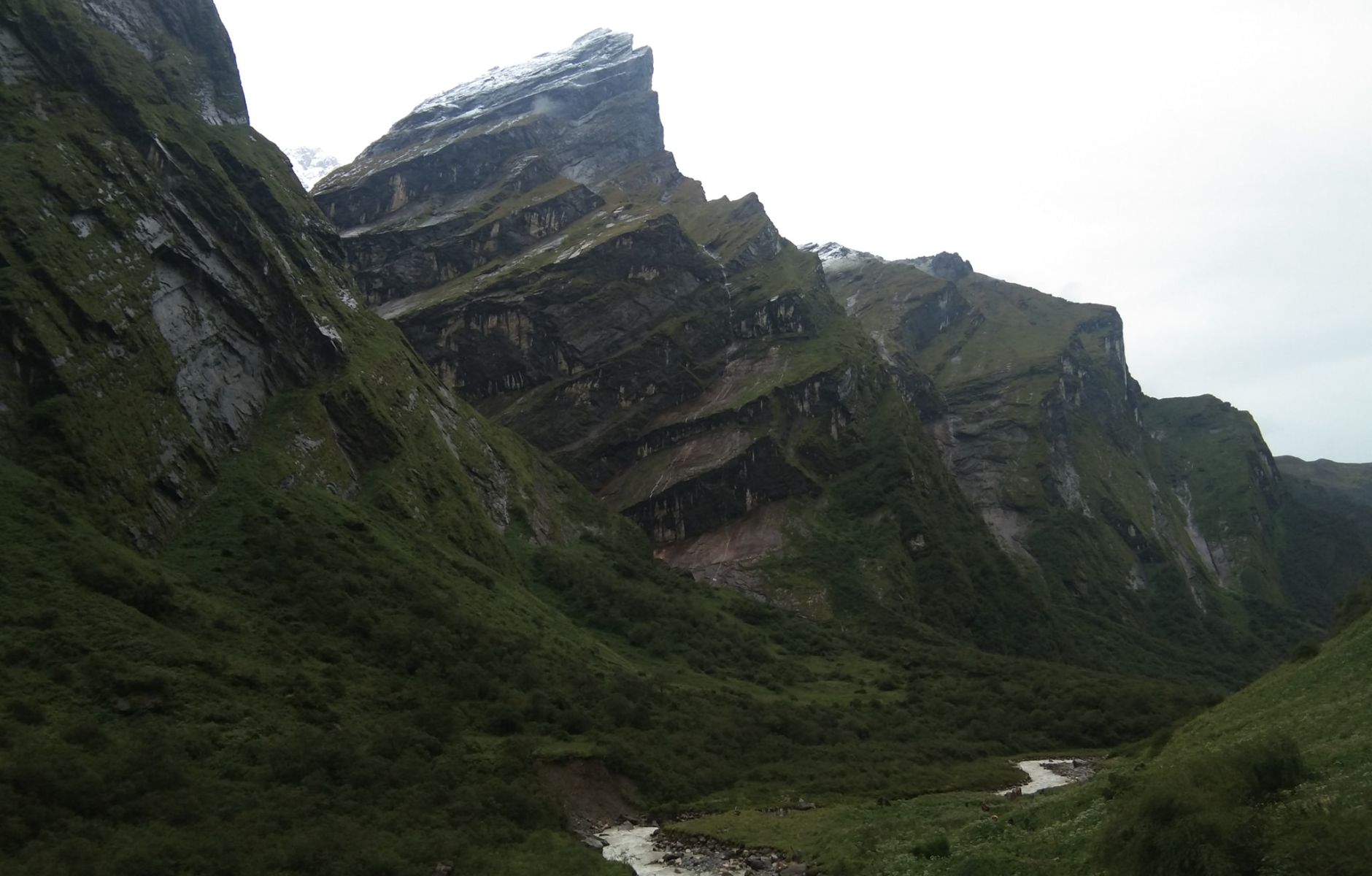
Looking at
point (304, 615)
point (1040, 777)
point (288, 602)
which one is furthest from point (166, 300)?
point (1040, 777)

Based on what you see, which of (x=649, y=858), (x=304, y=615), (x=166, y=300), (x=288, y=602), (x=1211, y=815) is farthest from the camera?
(x=166, y=300)

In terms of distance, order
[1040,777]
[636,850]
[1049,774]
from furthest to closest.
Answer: [1049,774] → [1040,777] → [636,850]

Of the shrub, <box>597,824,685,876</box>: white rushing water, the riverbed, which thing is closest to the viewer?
the shrub

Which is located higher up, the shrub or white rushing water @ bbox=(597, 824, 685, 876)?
the shrub

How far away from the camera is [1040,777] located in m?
90.7

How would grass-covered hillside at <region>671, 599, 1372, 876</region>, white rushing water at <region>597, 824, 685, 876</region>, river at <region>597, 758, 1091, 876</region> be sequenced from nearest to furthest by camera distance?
1. grass-covered hillside at <region>671, 599, 1372, 876</region>
2. river at <region>597, 758, 1091, 876</region>
3. white rushing water at <region>597, 824, 685, 876</region>

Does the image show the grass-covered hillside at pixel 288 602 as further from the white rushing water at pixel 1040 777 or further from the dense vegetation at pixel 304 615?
the white rushing water at pixel 1040 777

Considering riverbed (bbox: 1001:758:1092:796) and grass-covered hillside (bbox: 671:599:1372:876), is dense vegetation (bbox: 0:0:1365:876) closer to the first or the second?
grass-covered hillside (bbox: 671:599:1372:876)

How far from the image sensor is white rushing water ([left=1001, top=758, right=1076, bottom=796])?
266 feet

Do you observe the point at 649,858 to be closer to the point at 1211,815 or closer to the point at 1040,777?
the point at 1211,815

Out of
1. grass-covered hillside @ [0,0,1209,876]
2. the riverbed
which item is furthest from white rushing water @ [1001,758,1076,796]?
grass-covered hillside @ [0,0,1209,876]

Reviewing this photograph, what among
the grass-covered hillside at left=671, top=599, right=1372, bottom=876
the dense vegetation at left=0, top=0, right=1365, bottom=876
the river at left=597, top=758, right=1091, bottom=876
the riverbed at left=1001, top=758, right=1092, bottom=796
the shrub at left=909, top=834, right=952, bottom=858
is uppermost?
the dense vegetation at left=0, top=0, right=1365, bottom=876

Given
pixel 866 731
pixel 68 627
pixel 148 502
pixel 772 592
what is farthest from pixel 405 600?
pixel 772 592

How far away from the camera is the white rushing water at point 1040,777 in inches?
3190
